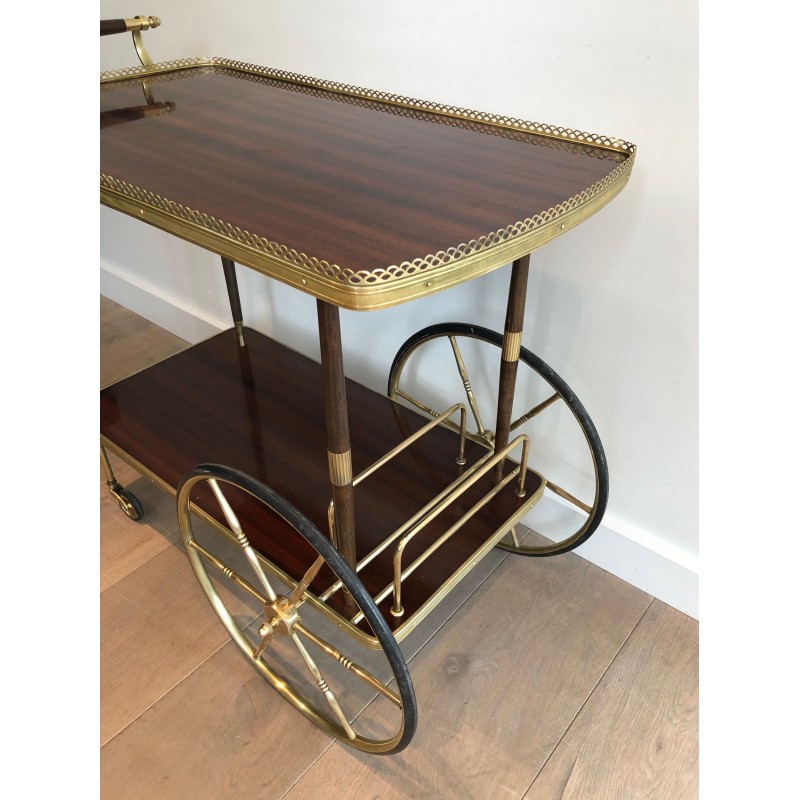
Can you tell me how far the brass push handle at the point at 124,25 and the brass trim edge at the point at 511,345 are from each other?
32.0 inches

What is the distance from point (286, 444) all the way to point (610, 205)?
68cm

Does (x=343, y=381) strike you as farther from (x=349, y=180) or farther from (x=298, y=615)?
(x=298, y=615)

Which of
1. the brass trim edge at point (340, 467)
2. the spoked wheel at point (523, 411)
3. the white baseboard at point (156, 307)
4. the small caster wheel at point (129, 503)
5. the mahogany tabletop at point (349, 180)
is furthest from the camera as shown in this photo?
the white baseboard at point (156, 307)

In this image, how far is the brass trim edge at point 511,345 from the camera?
1083 mm

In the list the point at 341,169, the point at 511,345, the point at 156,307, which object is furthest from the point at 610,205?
the point at 156,307

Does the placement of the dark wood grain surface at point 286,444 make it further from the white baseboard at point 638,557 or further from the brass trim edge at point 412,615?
the white baseboard at point 638,557

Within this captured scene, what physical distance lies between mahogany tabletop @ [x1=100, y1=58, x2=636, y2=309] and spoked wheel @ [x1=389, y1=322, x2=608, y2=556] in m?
0.35

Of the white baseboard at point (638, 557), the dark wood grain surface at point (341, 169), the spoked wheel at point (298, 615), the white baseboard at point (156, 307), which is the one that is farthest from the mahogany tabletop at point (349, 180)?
the white baseboard at point (156, 307)

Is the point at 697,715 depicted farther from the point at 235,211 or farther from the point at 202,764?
the point at 235,211

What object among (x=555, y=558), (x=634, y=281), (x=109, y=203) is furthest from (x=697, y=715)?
(x=109, y=203)

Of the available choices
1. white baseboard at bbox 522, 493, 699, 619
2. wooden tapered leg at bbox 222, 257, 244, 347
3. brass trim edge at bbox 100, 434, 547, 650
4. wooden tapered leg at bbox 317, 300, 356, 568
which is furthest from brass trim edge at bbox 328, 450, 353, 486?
wooden tapered leg at bbox 222, 257, 244, 347

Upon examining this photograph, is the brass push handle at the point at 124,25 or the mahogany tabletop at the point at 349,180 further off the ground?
the brass push handle at the point at 124,25

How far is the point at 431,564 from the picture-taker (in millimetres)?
1075

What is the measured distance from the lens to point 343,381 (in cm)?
77
